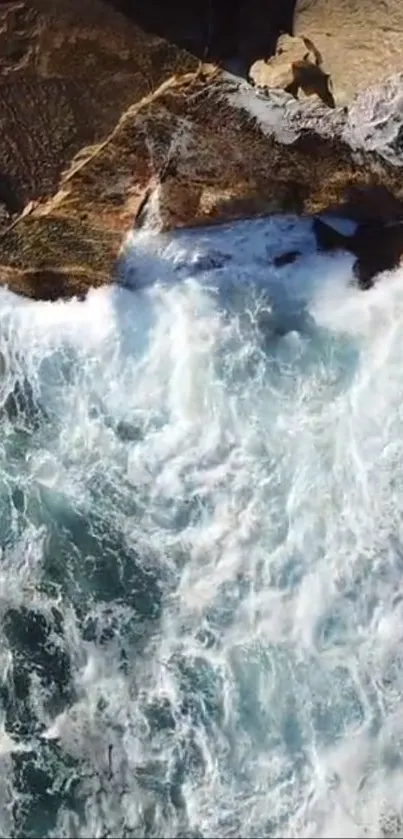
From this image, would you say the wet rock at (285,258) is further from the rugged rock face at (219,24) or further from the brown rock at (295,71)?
the rugged rock face at (219,24)

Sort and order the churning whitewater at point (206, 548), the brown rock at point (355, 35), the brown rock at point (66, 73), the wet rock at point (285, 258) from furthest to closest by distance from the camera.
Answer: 1. the wet rock at point (285, 258)
2. the brown rock at point (66, 73)
3. the brown rock at point (355, 35)
4. the churning whitewater at point (206, 548)

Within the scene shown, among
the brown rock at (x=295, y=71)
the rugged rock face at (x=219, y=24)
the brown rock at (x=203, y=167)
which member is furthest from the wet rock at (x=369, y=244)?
the rugged rock face at (x=219, y=24)

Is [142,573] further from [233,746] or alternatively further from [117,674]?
[233,746]

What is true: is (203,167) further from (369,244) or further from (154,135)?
(369,244)

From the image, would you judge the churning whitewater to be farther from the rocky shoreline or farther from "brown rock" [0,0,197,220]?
"brown rock" [0,0,197,220]

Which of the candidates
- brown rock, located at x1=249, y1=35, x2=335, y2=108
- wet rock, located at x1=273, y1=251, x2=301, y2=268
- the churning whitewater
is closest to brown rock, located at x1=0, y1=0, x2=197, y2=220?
brown rock, located at x1=249, y1=35, x2=335, y2=108

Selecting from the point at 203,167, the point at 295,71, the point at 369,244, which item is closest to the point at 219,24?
the point at 295,71

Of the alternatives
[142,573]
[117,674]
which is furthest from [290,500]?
[117,674]
